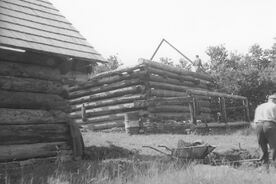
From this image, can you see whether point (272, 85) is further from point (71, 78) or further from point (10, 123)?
point (10, 123)

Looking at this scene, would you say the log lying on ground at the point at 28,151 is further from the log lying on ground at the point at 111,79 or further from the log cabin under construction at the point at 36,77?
the log lying on ground at the point at 111,79

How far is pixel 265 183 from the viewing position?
5.78 meters

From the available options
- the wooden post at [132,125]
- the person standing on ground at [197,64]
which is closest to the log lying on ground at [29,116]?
the wooden post at [132,125]

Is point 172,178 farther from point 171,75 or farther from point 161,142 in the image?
point 171,75

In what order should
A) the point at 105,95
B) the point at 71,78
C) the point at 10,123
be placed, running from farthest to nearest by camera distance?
the point at 105,95, the point at 71,78, the point at 10,123

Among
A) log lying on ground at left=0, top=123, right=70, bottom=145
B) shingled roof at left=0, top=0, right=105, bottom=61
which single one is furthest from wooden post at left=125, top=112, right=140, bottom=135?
log lying on ground at left=0, top=123, right=70, bottom=145

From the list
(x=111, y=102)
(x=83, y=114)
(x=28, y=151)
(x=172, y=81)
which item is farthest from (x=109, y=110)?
(x=28, y=151)

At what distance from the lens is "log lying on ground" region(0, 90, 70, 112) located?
7727 mm

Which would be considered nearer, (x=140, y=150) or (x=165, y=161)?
(x=165, y=161)

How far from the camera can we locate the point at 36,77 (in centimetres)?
844

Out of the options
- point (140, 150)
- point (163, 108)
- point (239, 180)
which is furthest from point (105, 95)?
point (239, 180)

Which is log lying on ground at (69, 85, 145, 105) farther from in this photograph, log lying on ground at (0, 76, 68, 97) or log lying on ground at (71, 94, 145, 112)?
log lying on ground at (0, 76, 68, 97)

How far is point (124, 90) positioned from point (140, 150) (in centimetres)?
613

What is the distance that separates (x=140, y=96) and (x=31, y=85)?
7.18 metres
